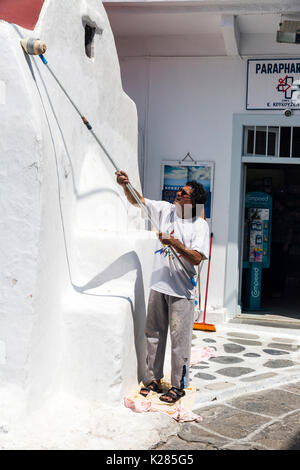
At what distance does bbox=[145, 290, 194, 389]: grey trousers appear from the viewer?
448 centimetres

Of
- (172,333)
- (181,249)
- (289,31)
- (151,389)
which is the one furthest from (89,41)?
(151,389)

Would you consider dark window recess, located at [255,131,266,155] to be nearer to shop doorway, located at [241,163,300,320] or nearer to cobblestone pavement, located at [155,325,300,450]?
shop doorway, located at [241,163,300,320]

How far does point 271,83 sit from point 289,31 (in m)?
1.12

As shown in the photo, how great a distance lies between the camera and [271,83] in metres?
8.04

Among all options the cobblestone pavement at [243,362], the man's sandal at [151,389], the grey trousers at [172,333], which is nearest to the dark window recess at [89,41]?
the grey trousers at [172,333]

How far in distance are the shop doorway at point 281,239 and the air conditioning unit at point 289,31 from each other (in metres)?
3.25

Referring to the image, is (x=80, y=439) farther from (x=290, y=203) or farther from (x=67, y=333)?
(x=290, y=203)

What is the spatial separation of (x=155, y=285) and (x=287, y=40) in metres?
4.23

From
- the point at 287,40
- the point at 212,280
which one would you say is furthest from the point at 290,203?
the point at 287,40

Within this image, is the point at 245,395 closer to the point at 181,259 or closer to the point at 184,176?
the point at 181,259

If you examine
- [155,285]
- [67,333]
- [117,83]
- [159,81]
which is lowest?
[67,333]

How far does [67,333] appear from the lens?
4.29 meters
